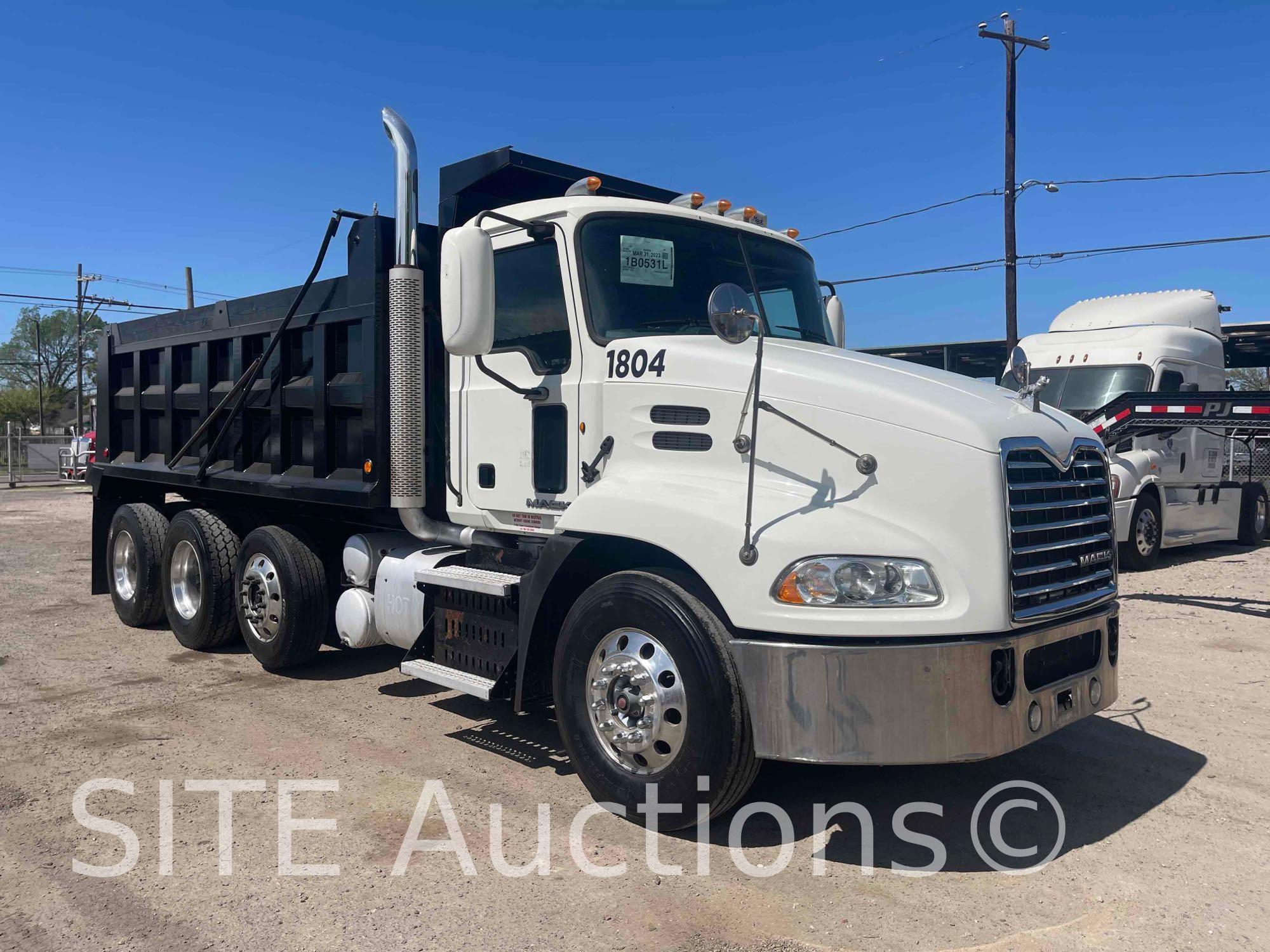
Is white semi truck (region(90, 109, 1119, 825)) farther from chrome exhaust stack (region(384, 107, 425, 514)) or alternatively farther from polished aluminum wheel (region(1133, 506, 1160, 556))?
polished aluminum wheel (region(1133, 506, 1160, 556))

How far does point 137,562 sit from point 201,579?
137 centimetres

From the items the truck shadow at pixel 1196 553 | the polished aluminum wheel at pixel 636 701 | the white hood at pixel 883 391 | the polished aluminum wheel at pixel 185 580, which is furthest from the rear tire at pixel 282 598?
the truck shadow at pixel 1196 553

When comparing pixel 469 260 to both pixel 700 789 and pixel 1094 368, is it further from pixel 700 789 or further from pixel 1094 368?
pixel 1094 368

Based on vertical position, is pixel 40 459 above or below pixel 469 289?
below

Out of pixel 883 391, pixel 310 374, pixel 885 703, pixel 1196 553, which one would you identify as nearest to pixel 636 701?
pixel 885 703

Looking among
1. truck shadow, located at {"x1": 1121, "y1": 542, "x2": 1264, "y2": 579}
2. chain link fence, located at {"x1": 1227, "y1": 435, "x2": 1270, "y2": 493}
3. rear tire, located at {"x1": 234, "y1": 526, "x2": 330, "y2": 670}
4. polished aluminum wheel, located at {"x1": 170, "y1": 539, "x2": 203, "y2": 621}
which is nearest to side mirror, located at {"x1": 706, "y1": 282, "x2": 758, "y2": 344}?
rear tire, located at {"x1": 234, "y1": 526, "x2": 330, "y2": 670}

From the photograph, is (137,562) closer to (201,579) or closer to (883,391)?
(201,579)

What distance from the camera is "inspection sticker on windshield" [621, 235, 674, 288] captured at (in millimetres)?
5000

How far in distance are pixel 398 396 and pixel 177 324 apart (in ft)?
12.2

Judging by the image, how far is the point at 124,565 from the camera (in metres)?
9.13

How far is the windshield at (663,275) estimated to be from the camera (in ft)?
16.1

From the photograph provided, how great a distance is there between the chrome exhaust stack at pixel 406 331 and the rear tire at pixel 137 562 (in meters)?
3.78

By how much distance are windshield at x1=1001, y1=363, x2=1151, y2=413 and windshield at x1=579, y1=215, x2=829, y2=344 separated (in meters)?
8.23

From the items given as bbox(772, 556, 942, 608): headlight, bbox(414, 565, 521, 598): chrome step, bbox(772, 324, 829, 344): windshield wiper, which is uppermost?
bbox(772, 324, 829, 344): windshield wiper
